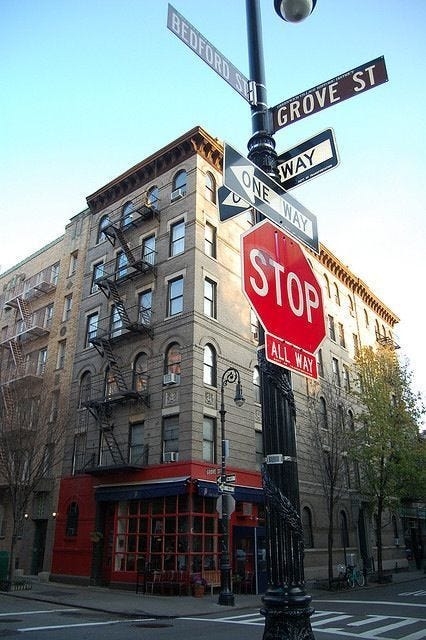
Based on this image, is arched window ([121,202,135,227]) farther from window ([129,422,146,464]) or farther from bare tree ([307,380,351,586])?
bare tree ([307,380,351,586])

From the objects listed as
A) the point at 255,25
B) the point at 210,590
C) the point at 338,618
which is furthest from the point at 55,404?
the point at 255,25

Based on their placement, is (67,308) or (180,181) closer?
(180,181)

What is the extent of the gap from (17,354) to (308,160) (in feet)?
108

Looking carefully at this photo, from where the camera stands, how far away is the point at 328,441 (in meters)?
29.9

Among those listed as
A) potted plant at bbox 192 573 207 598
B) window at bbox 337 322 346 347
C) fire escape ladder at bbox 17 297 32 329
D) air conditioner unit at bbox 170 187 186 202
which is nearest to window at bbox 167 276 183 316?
air conditioner unit at bbox 170 187 186 202

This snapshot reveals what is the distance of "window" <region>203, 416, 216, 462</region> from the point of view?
22369 mm

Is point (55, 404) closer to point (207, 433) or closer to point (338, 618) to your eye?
point (207, 433)

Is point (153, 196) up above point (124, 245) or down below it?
above

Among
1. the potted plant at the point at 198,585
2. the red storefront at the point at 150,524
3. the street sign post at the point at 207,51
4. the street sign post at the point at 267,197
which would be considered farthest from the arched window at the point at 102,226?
the street sign post at the point at 267,197

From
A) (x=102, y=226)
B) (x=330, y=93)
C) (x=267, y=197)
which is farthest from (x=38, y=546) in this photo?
(x=330, y=93)

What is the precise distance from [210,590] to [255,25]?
20.5m

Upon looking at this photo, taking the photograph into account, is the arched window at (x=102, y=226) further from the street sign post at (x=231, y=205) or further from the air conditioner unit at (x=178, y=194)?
the street sign post at (x=231, y=205)

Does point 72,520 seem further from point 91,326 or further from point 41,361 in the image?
point 41,361

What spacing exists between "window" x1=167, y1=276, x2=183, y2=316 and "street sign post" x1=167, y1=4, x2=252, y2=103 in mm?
19298
